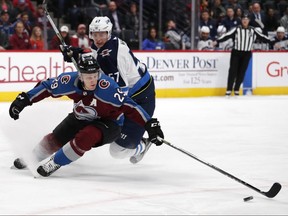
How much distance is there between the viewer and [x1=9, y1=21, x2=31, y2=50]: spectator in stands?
34.2 feet

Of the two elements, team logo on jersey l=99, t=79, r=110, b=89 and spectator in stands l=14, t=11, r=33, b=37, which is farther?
spectator in stands l=14, t=11, r=33, b=37

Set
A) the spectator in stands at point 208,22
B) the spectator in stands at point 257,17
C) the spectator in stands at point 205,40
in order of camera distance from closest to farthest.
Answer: the spectator in stands at point 205,40, the spectator in stands at point 208,22, the spectator in stands at point 257,17

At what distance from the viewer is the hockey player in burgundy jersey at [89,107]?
186 inches

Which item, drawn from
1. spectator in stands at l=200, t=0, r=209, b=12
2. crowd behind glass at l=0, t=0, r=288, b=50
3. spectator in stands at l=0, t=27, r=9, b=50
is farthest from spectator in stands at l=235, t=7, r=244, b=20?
spectator in stands at l=0, t=27, r=9, b=50

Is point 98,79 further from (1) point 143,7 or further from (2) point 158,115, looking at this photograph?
(1) point 143,7

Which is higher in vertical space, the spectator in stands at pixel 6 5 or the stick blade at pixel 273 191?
the spectator in stands at pixel 6 5

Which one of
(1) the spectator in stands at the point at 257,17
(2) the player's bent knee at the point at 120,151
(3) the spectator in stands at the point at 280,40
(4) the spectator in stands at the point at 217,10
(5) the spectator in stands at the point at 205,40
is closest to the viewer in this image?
(2) the player's bent knee at the point at 120,151

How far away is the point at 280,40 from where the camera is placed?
41.7 feet

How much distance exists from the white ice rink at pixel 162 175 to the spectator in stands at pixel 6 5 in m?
3.74

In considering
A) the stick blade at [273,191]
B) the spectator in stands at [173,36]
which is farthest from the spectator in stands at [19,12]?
the stick blade at [273,191]

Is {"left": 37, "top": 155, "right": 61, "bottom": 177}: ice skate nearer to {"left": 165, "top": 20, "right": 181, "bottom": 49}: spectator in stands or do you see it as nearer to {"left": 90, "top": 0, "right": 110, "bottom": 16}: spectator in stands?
{"left": 90, "top": 0, "right": 110, "bottom": 16}: spectator in stands

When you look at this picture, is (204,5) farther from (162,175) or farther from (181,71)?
(162,175)

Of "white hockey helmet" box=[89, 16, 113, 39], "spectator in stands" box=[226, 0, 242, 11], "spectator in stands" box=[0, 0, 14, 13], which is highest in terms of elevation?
"white hockey helmet" box=[89, 16, 113, 39]

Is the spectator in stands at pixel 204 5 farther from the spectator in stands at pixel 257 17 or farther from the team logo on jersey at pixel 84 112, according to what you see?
the team logo on jersey at pixel 84 112
